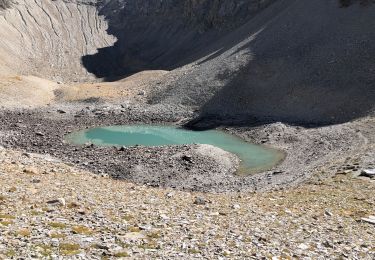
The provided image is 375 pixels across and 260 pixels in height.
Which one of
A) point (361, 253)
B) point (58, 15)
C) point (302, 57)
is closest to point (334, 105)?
point (302, 57)

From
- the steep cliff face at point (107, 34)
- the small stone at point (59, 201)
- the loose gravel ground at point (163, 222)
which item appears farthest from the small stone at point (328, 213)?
the steep cliff face at point (107, 34)

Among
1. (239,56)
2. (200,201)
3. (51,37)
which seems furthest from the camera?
(51,37)

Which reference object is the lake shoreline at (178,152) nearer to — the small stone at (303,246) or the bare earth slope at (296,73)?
the bare earth slope at (296,73)

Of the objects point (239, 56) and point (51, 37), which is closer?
point (239, 56)

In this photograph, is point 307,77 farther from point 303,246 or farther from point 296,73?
point 303,246

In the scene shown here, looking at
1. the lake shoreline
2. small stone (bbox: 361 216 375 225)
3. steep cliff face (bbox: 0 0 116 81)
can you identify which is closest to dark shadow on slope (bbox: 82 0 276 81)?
steep cliff face (bbox: 0 0 116 81)

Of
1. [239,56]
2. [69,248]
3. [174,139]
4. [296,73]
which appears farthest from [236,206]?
[239,56]
